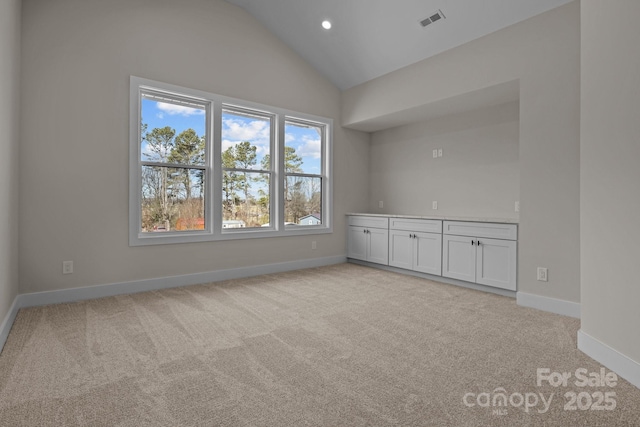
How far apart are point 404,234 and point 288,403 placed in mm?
3453

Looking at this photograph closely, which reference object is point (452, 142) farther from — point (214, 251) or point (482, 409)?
point (482, 409)

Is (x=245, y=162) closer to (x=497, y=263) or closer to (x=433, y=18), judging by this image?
(x=433, y=18)

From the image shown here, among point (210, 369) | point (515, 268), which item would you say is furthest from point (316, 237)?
point (210, 369)

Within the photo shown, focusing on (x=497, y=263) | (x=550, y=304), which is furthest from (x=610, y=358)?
(x=497, y=263)

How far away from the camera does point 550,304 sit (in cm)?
323

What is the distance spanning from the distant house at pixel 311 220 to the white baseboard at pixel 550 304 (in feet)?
9.84

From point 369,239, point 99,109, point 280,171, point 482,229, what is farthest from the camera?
point 369,239

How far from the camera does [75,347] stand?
237cm

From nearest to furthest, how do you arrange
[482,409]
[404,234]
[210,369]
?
[482,409], [210,369], [404,234]

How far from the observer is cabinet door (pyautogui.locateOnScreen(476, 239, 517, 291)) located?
3637mm

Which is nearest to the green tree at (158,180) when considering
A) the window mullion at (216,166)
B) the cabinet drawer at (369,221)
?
the window mullion at (216,166)

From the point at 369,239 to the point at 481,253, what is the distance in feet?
5.93

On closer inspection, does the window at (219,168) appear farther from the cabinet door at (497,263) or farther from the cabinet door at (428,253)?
the cabinet door at (497,263)

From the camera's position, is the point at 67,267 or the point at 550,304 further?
the point at 67,267
